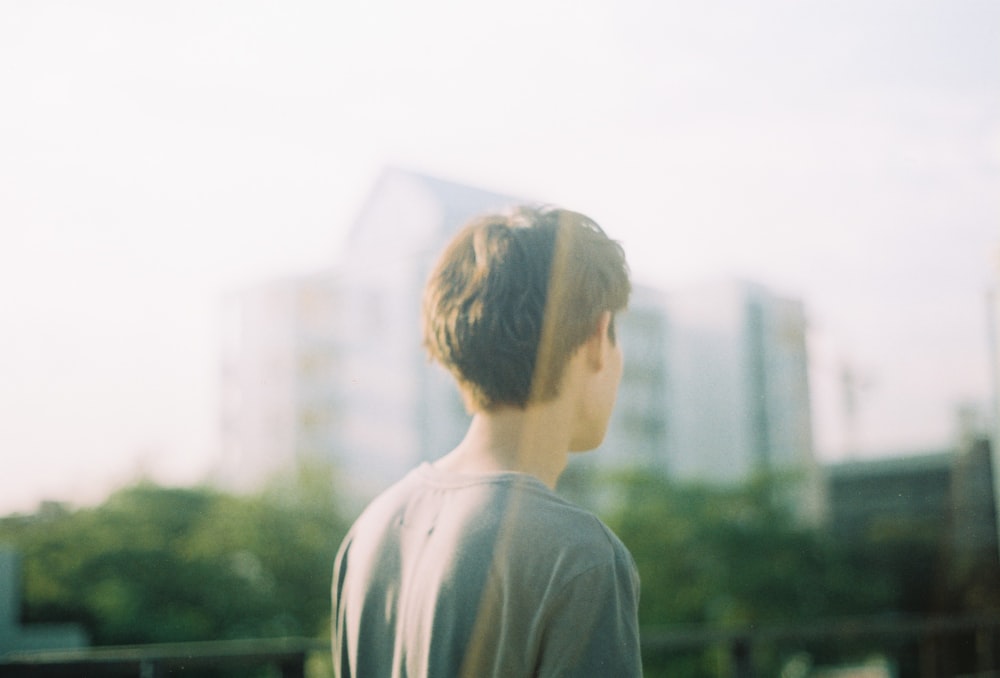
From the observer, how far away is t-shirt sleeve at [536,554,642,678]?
80cm

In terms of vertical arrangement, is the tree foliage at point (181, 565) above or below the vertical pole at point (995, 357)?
below

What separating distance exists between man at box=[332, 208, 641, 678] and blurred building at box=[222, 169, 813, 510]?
17.2 metres

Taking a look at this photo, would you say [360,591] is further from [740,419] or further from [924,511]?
[740,419]

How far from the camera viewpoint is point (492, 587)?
844 mm

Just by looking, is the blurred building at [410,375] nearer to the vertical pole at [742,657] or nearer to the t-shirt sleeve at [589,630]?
the vertical pole at [742,657]

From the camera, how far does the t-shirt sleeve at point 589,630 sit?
31.7 inches

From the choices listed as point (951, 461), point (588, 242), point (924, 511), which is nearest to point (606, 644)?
point (588, 242)

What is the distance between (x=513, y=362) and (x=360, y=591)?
268mm

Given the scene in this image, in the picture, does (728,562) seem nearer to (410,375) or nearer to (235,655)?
(410,375)

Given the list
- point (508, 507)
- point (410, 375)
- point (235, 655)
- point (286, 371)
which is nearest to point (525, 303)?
point (508, 507)

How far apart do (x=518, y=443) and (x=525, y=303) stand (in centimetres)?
13

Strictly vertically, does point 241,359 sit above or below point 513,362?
below

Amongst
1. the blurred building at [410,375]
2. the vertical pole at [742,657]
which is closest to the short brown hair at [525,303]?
the vertical pole at [742,657]

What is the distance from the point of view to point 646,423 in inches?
1444
